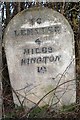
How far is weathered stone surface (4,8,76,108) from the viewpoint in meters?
2.92

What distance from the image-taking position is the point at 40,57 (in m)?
2.94

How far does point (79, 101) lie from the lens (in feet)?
9.72

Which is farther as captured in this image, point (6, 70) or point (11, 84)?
point (6, 70)

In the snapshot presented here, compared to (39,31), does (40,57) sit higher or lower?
lower

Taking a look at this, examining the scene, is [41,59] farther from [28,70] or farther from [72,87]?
[72,87]

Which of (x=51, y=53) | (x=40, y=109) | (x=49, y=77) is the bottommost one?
(x=40, y=109)

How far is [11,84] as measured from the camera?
2.95 meters

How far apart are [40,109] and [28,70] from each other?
331mm

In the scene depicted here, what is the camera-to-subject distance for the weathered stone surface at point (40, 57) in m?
2.92

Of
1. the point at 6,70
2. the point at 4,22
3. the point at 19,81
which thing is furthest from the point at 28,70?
the point at 4,22

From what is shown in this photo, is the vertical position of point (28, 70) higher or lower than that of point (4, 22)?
lower

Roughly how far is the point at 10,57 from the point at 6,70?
0.88 ft

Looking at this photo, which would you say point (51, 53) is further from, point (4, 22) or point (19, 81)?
point (4, 22)

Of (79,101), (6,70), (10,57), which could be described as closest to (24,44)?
(10,57)
